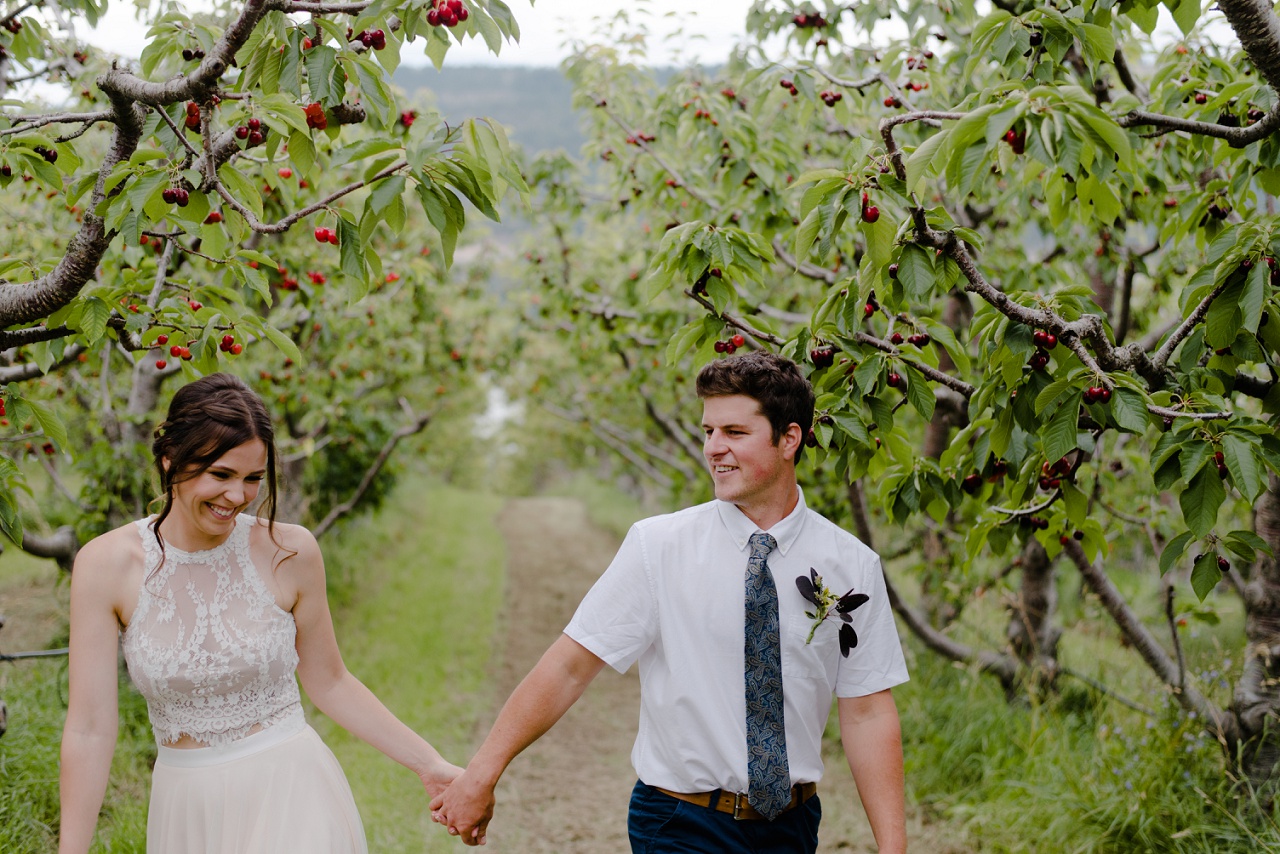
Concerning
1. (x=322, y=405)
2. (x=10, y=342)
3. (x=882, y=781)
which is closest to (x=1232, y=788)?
(x=882, y=781)

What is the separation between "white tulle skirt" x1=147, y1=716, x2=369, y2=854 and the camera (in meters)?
2.84

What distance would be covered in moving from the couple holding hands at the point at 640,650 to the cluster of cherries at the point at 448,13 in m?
1.24

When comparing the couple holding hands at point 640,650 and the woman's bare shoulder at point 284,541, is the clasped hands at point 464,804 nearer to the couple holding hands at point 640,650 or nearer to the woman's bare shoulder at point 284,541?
the couple holding hands at point 640,650

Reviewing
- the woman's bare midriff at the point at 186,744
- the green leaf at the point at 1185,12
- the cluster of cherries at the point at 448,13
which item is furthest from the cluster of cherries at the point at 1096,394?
the woman's bare midriff at the point at 186,744

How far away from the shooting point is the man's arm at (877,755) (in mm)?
2852

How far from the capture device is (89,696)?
2645 mm

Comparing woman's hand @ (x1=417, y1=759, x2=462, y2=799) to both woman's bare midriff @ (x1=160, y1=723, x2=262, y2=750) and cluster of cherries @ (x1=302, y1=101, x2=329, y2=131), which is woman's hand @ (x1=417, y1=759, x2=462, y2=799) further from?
cluster of cherries @ (x1=302, y1=101, x2=329, y2=131)

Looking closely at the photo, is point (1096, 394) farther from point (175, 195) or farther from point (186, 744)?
point (186, 744)

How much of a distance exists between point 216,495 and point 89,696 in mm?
633

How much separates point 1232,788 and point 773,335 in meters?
3.26

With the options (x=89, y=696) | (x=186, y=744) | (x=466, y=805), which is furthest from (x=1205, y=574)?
(x=89, y=696)

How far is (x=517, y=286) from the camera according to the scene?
40.6 ft

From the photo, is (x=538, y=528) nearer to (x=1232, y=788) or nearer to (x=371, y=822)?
(x=371, y=822)

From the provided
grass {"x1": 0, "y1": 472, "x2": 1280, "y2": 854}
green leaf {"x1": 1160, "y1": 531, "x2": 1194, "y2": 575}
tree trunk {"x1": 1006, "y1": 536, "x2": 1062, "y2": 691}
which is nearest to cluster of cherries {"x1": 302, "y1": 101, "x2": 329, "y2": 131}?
green leaf {"x1": 1160, "y1": 531, "x2": 1194, "y2": 575}
